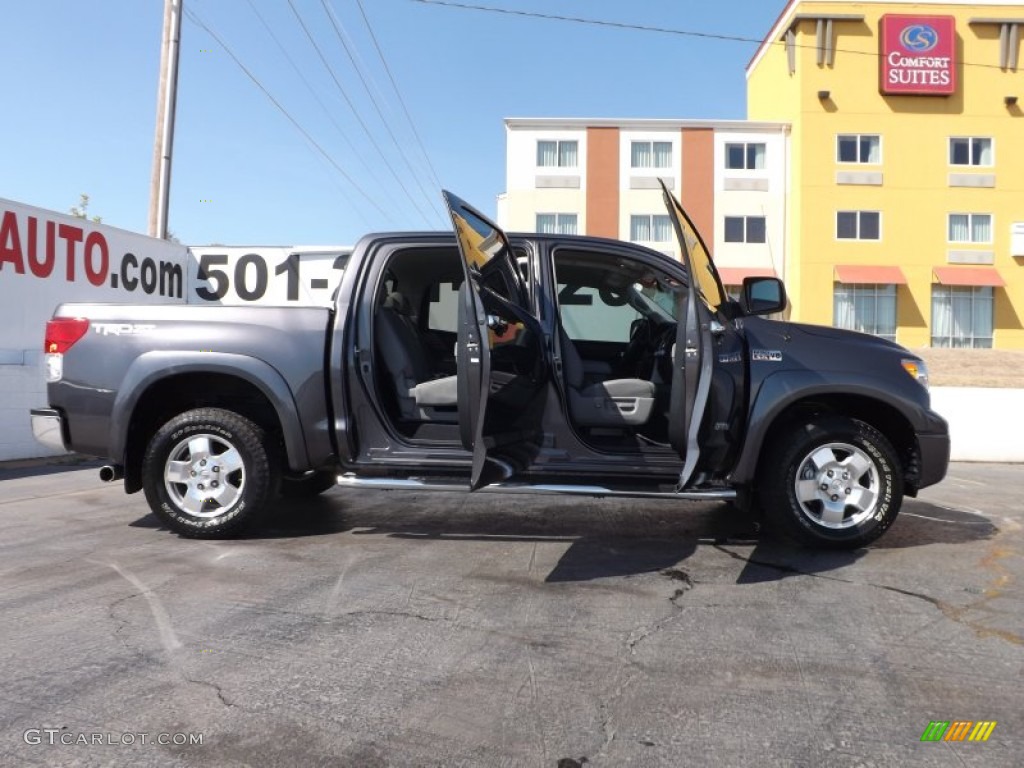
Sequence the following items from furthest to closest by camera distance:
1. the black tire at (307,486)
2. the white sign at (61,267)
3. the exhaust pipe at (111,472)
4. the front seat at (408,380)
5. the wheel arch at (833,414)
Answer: the white sign at (61,267)
the black tire at (307,486)
the front seat at (408,380)
the exhaust pipe at (111,472)
the wheel arch at (833,414)

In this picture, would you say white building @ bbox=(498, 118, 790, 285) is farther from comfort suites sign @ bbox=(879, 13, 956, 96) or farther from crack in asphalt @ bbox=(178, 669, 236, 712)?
crack in asphalt @ bbox=(178, 669, 236, 712)

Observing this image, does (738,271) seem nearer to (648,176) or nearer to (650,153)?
(648,176)

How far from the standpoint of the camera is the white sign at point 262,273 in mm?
12508

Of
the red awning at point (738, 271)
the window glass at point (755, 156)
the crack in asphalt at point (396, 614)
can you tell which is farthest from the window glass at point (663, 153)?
the crack in asphalt at point (396, 614)

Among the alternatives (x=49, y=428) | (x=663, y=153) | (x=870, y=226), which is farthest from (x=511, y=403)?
(x=870, y=226)

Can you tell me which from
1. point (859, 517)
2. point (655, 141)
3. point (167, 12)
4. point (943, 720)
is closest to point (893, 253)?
point (655, 141)

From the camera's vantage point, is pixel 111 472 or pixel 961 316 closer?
pixel 111 472

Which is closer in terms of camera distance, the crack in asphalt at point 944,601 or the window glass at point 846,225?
the crack in asphalt at point 944,601

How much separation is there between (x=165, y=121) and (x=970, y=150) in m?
32.9

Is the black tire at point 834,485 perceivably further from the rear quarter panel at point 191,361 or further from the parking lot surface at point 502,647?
the rear quarter panel at point 191,361

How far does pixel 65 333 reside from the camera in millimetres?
4801

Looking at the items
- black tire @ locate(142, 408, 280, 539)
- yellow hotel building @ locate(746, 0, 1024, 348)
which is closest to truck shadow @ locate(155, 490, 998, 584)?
black tire @ locate(142, 408, 280, 539)

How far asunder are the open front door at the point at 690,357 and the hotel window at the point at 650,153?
3123 cm

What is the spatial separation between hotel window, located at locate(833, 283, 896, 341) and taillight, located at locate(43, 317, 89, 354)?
32.7 meters
